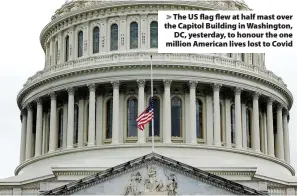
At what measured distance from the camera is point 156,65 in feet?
290

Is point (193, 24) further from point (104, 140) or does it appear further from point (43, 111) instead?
point (43, 111)

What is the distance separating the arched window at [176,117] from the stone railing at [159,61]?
362 centimetres

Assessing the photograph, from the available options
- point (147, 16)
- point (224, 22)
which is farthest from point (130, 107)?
point (224, 22)

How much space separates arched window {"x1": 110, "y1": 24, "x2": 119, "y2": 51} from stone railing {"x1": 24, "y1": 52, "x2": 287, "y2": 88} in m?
1.87

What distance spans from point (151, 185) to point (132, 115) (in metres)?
17.8

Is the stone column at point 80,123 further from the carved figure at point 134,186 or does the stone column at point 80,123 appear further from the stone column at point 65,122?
the carved figure at point 134,186

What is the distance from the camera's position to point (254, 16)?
59.1m

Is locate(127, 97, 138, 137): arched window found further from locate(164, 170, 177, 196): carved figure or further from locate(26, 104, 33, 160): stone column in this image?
locate(164, 170, 177, 196): carved figure

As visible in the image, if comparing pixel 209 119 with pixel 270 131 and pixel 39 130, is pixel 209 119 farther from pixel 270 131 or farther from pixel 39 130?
pixel 39 130

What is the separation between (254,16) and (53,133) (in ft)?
117

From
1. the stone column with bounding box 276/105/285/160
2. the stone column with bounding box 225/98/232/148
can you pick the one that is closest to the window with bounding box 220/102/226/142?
the stone column with bounding box 225/98/232/148

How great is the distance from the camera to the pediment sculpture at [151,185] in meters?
72.1

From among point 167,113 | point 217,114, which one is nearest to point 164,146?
point 167,113

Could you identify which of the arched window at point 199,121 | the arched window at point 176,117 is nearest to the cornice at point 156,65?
the arched window at point 176,117
